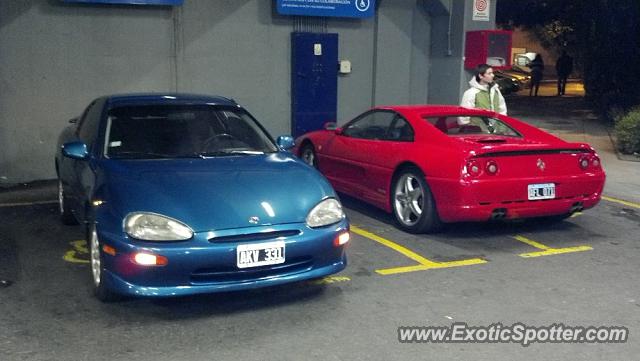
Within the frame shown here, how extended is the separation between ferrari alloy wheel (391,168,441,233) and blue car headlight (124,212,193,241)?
2889mm

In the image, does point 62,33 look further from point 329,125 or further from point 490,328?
point 490,328

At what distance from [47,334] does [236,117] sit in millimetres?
2503

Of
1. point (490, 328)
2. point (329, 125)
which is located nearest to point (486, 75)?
point (329, 125)

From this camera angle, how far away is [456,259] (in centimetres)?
593

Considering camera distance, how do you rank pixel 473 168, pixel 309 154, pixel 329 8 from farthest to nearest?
pixel 329 8 < pixel 309 154 < pixel 473 168

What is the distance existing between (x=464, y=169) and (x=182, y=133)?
8.08 ft

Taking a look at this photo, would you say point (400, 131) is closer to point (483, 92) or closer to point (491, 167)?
point (491, 167)

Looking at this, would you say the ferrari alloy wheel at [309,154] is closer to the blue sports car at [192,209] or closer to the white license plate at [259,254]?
the blue sports car at [192,209]

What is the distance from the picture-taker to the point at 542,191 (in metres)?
6.30

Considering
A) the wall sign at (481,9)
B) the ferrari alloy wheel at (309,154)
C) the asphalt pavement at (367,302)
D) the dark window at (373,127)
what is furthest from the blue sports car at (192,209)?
the wall sign at (481,9)

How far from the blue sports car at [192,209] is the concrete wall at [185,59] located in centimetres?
436

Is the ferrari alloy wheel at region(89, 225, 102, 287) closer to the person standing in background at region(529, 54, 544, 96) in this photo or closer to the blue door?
the blue door

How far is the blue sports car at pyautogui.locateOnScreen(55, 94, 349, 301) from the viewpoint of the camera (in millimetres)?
4254

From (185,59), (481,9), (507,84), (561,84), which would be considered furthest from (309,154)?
(561,84)
